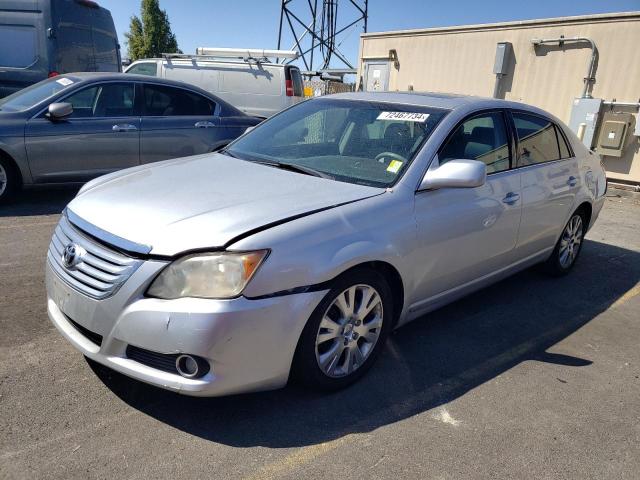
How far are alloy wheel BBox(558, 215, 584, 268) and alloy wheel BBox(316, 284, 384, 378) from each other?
267 cm

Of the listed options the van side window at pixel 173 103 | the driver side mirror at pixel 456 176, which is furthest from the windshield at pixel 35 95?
the driver side mirror at pixel 456 176

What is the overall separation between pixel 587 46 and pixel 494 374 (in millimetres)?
9200

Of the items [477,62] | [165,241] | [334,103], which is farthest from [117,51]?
[165,241]

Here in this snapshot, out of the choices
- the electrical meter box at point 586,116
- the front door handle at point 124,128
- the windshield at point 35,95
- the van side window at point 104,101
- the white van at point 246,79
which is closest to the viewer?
the windshield at point 35,95

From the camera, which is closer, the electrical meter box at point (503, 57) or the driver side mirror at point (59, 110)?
the driver side mirror at point (59, 110)

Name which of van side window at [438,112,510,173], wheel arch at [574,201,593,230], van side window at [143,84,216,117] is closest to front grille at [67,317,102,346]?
van side window at [438,112,510,173]

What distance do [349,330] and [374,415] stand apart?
1.47 ft

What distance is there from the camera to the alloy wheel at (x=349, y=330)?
280 centimetres

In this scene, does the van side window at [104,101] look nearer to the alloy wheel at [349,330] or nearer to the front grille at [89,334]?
the front grille at [89,334]

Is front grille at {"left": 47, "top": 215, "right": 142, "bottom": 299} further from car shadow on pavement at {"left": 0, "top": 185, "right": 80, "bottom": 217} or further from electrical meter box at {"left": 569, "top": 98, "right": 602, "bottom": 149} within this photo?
electrical meter box at {"left": 569, "top": 98, "right": 602, "bottom": 149}

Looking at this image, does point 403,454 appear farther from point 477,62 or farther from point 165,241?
point 477,62

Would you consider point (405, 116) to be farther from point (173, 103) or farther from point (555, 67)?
point (555, 67)

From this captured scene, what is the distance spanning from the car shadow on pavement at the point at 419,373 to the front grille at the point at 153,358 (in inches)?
13.5

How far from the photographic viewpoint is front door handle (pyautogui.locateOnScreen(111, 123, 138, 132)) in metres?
6.48
